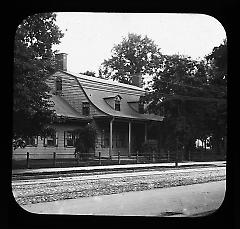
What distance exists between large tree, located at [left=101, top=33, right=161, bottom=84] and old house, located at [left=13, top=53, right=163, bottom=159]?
0.08 meters

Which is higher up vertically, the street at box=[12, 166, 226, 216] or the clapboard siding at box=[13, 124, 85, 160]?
the clapboard siding at box=[13, 124, 85, 160]

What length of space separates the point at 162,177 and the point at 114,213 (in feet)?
4.52

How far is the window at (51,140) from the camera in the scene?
3108 millimetres

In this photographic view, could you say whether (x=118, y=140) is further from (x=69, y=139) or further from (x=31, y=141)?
(x=31, y=141)

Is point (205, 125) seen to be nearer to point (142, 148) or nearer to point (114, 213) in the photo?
point (142, 148)

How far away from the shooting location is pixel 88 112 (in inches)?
136

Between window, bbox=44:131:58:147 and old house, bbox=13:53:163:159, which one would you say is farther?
window, bbox=44:131:58:147

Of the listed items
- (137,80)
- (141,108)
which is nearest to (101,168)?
(141,108)

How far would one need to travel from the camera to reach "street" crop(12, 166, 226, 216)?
2.27 m

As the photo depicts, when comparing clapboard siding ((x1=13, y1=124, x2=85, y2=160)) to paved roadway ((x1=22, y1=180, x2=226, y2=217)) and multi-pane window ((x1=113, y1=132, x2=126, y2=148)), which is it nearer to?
multi-pane window ((x1=113, y1=132, x2=126, y2=148))

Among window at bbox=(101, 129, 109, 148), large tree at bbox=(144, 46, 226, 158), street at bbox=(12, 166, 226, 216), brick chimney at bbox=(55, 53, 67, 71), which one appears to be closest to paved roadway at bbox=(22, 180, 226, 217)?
street at bbox=(12, 166, 226, 216)

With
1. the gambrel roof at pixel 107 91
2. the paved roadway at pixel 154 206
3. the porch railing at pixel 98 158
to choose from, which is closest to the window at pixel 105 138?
the porch railing at pixel 98 158

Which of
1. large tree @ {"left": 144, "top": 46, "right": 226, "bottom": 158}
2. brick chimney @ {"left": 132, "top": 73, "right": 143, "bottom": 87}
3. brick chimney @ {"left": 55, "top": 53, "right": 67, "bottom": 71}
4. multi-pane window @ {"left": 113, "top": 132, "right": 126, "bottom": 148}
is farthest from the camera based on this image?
multi-pane window @ {"left": 113, "top": 132, "right": 126, "bottom": 148}
